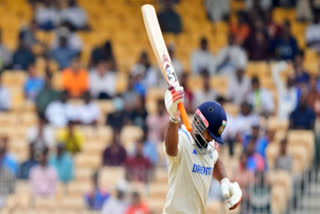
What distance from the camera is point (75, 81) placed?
13.7 meters

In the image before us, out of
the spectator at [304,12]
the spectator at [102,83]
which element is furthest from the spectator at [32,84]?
the spectator at [304,12]

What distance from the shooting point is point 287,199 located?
1138cm

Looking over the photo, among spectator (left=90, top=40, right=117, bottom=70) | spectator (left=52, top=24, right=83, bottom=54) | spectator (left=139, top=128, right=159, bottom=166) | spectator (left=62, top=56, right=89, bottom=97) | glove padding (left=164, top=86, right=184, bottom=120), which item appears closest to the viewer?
glove padding (left=164, top=86, right=184, bottom=120)

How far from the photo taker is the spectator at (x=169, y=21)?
49.6 ft

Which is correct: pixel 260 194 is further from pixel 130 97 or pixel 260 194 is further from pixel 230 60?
pixel 230 60

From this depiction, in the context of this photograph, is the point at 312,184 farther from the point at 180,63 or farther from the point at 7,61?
the point at 7,61

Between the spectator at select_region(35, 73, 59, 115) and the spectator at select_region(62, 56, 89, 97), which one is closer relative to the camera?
the spectator at select_region(35, 73, 59, 115)

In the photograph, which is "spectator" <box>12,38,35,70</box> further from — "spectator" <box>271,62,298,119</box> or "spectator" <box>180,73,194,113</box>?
"spectator" <box>271,62,298,119</box>

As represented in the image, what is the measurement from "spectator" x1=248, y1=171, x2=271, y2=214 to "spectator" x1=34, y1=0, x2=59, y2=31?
609 centimetres

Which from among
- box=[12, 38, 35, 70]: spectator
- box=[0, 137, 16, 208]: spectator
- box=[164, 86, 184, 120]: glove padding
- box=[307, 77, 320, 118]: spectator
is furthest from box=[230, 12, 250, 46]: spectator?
box=[164, 86, 184, 120]: glove padding

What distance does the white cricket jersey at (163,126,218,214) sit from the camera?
6.49m

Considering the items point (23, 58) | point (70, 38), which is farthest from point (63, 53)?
point (23, 58)

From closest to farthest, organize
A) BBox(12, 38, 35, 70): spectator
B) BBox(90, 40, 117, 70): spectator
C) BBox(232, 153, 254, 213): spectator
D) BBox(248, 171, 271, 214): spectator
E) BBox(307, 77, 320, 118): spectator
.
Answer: BBox(248, 171, 271, 214): spectator → BBox(232, 153, 254, 213): spectator → BBox(307, 77, 320, 118): spectator → BBox(90, 40, 117, 70): spectator → BBox(12, 38, 35, 70): spectator

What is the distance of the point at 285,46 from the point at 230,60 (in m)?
1.05
